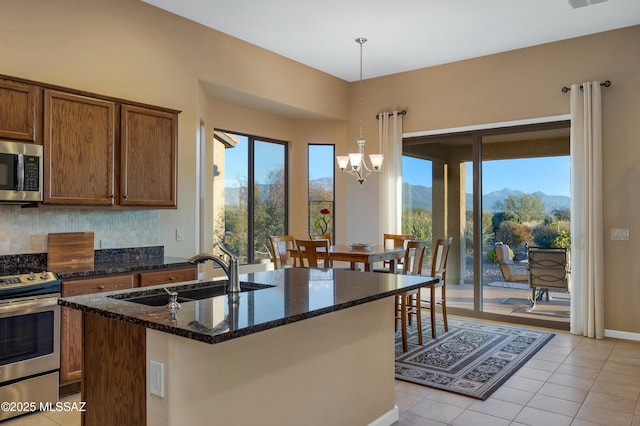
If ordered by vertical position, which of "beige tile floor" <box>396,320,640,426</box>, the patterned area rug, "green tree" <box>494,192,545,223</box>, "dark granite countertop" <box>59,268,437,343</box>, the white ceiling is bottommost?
"beige tile floor" <box>396,320,640,426</box>

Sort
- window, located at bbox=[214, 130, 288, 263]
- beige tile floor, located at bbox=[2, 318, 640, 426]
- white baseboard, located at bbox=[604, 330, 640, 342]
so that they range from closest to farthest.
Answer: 1. beige tile floor, located at bbox=[2, 318, 640, 426]
2. white baseboard, located at bbox=[604, 330, 640, 342]
3. window, located at bbox=[214, 130, 288, 263]

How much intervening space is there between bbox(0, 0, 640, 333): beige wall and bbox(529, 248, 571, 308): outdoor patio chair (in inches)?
18.1

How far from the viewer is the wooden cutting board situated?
358 centimetres

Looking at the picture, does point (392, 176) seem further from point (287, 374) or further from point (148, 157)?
point (287, 374)

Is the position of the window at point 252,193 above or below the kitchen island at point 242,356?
above

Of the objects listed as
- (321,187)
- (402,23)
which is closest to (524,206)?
(402,23)

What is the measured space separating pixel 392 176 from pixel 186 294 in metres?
4.37

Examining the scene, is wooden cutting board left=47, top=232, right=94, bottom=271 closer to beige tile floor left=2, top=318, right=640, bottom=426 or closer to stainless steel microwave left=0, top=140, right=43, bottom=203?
stainless steel microwave left=0, top=140, right=43, bottom=203

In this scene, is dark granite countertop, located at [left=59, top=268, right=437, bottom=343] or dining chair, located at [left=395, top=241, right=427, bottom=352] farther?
dining chair, located at [left=395, top=241, right=427, bottom=352]

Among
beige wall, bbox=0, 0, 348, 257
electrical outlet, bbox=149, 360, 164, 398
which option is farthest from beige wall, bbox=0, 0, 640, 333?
electrical outlet, bbox=149, 360, 164, 398

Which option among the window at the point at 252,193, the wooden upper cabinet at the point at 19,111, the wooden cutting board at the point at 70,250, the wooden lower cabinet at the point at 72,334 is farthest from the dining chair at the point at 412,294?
the wooden upper cabinet at the point at 19,111

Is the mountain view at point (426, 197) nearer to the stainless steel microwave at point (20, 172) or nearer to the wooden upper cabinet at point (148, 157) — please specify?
the wooden upper cabinet at point (148, 157)

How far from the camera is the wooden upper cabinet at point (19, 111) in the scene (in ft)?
10.4

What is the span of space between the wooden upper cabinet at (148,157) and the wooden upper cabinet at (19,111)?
642 millimetres
